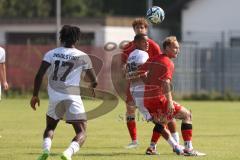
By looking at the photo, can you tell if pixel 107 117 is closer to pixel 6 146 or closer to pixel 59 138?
pixel 59 138

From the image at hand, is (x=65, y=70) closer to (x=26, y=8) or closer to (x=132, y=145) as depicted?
(x=132, y=145)

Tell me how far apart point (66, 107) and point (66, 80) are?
392mm

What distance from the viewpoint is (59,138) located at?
16453mm

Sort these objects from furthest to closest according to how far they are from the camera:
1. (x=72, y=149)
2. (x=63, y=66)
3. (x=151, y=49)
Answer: (x=151, y=49) < (x=63, y=66) < (x=72, y=149)

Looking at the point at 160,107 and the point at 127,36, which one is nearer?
the point at 160,107

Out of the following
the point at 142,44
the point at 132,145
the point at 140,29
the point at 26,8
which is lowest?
the point at 132,145

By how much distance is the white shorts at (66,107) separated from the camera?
38.0 ft

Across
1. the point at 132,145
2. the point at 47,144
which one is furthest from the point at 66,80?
the point at 132,145

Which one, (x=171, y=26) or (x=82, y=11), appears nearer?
(x=171, y=26)

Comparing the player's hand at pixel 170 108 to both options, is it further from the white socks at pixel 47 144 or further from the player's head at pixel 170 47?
the white socks at pixel 47 144

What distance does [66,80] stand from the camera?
38.0 feet

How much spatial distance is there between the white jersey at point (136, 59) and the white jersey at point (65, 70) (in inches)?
71.9

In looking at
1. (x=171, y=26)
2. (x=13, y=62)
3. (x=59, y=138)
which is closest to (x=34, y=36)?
(x=171, y=26)

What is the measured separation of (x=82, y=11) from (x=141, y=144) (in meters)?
53.8
